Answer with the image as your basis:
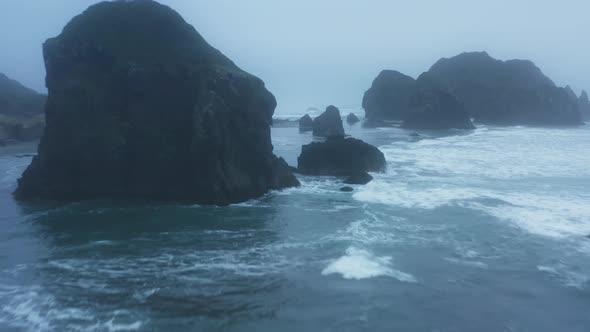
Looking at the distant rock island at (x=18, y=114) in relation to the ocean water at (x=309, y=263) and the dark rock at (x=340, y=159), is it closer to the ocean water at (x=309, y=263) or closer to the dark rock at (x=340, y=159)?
the ocean water at (x=309, y=263)

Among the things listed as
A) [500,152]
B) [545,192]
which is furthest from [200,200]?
[500,152]

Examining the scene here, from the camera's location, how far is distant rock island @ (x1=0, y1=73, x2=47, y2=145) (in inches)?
2697

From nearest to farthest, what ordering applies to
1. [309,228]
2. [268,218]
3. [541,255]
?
[541,255] < [309,228] < [268,218]

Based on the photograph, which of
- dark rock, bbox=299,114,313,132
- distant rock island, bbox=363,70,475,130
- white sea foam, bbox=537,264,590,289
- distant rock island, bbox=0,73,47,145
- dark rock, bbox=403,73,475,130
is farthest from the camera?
distant rock island, bbox=363,70,475,130

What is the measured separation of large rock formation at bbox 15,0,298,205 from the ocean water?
2088mm

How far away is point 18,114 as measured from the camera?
8469cm

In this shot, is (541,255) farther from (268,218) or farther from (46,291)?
(46,291)

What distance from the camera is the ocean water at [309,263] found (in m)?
16.0

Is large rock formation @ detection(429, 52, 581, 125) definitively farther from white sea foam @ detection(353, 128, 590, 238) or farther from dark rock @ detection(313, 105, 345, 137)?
white sea foam @ detection(353, 128, 590, 238)

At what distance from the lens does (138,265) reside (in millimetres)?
20734

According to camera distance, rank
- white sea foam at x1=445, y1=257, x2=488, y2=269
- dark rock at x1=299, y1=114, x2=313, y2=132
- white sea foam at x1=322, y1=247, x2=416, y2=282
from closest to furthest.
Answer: white sea foam at x1=322, y1=247, x2=416, y2=282 → white sea foam at x1=445, y1=257, x2=488, y2=269 → dark rock at x1=299, y1=114, x2=313, y2=132

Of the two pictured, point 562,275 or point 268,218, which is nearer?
point 562,275

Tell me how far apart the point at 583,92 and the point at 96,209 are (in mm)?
179773

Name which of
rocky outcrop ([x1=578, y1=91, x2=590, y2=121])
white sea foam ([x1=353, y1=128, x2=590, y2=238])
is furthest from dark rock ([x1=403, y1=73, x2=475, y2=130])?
rocky outcrop ([x1=578, y1=91, x2=590, y2=121])
